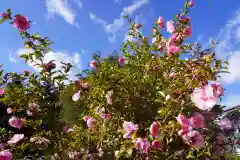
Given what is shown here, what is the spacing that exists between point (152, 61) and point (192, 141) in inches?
43.9

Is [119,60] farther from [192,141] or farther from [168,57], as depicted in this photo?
Answer: [192,141]

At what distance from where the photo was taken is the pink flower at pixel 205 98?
2.58 m

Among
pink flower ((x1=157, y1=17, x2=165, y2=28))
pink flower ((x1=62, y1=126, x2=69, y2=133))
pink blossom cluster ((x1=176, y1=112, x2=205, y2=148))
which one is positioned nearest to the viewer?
pink blossom cluster ((x1=176, y1=112, x2=205, y2=148))

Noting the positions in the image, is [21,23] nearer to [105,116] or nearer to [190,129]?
[105,116]

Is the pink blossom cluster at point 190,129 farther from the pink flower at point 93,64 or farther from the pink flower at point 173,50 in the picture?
the pink flower at point 93,64

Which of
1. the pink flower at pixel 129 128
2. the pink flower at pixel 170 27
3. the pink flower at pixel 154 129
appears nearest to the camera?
the pink flower at pixel 154 129

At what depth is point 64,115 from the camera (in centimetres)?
441

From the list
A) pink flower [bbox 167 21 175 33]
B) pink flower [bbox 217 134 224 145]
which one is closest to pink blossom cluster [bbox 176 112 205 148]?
pink flower [bbox 217 134 224 145]

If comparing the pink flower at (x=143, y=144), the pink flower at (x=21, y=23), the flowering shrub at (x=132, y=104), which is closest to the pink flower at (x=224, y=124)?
the flowering shrub at (x=132, y=104)

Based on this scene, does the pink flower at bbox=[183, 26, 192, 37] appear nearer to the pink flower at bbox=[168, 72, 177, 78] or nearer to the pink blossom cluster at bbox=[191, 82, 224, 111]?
the pink flower at bbox=[168, 72, 177, 78]

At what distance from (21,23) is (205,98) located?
10.0ft

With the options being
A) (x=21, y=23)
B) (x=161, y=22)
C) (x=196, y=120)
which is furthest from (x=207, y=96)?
(x=21, y=23)

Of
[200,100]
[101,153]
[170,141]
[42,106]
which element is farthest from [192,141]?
[42,106]

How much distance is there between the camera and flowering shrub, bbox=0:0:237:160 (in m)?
2.85
